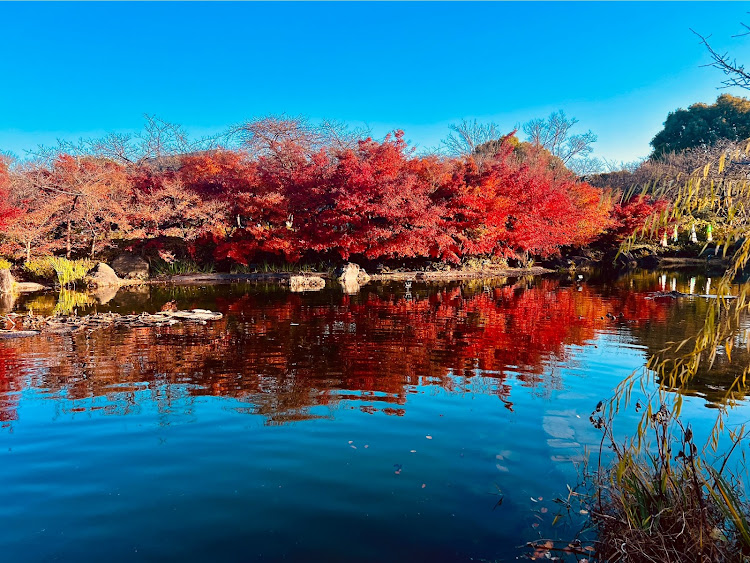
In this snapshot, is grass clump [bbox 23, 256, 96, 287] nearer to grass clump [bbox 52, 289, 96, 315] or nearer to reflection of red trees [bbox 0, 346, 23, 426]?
grass clump [bbox 52, 289, 96, 315]

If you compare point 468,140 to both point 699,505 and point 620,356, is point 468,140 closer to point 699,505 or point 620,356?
point 620,356

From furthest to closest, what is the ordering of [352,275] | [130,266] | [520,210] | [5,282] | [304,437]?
1. [520,210]
2. [130,266]
3. [352,275]
4. [5,282]
5. [304,437]

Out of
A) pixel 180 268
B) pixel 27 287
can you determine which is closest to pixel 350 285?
pixel 180 268

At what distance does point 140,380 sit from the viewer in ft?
23.2

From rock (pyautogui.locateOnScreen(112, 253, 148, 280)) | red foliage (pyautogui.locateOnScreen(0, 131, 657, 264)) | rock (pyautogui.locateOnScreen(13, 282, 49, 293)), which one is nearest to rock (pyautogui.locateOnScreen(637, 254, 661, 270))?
red foliage (pyautogui.locateOnScreen(0, 131, 657, 264))

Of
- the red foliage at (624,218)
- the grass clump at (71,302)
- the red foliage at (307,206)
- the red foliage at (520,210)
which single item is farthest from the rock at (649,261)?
the grass clump at (71,302)

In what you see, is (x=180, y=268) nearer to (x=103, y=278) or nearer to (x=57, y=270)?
(x=103, y=278)

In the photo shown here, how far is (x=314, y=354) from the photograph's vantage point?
28.2ft

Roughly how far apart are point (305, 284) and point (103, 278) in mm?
7795

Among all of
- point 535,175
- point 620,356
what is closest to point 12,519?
point 620,356

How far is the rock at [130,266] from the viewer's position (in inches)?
899

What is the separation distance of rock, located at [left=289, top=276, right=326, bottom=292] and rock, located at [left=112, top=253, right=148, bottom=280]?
7228 mm

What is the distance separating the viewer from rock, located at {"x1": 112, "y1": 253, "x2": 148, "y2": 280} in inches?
899

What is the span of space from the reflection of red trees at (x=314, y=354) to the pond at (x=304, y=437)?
5 cm
